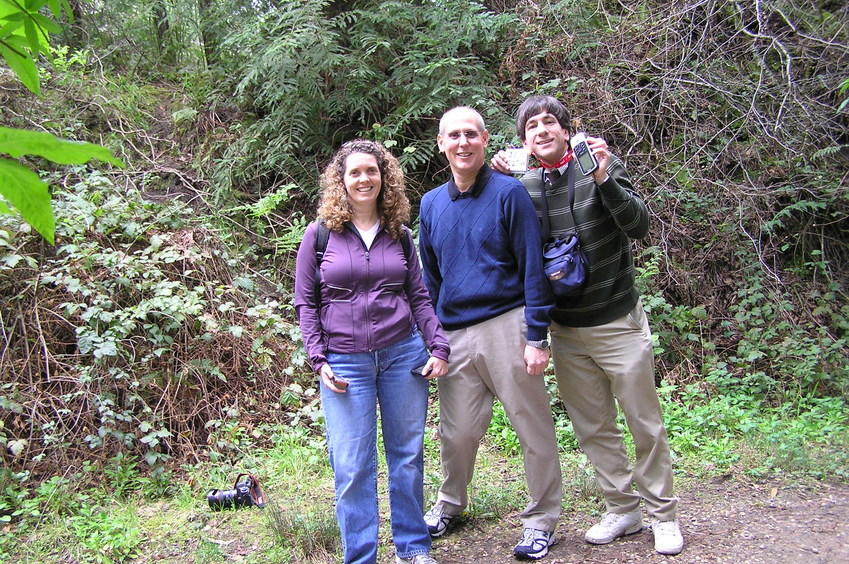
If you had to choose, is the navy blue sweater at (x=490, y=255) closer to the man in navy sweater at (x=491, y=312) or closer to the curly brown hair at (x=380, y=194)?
the man in navy sweater at (x=491, y=312)

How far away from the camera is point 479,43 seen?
767 cm


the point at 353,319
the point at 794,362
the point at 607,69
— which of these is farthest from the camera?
the point at 607,69

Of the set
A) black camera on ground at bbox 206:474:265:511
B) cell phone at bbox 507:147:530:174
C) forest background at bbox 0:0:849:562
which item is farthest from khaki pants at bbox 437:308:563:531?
black camera on ground at bbox 206:474:265:511

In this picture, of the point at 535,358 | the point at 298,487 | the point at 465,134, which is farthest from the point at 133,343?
A: the point at 535,358

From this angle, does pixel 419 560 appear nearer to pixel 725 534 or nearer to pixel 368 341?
pixel 368 341

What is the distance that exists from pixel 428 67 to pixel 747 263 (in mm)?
3716

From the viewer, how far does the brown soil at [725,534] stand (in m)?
3.39

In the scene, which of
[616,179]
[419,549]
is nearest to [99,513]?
[419,549]

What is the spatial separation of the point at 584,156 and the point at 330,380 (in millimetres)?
1577

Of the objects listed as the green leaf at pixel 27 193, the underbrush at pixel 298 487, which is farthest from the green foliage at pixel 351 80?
the green leaf at pixel 27 193

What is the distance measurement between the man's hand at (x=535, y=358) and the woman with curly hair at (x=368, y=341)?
1.31 ft

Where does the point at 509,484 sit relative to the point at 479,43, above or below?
below

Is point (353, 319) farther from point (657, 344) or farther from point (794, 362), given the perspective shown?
point (794, 362)

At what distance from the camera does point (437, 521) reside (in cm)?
371
